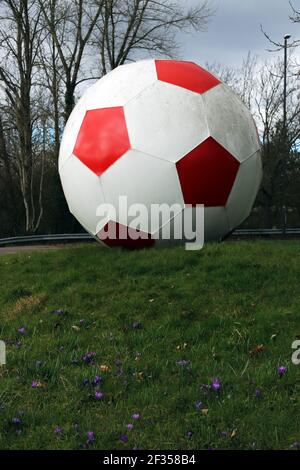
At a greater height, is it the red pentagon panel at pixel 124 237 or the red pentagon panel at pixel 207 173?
the red pentagon panel at pixel 207 173

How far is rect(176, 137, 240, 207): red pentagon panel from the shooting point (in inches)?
202

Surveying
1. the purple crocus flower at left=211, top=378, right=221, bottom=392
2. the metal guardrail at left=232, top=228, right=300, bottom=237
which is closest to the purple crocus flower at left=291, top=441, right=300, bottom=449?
the purple crocus flower at left=211, top=378, right=221, bottom=392

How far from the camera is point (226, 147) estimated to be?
5375 mm

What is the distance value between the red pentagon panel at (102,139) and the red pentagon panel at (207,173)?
0.72m

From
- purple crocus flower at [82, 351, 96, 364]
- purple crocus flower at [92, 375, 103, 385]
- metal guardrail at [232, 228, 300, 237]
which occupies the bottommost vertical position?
purple crocus flower at [92, 375, 103, 385]

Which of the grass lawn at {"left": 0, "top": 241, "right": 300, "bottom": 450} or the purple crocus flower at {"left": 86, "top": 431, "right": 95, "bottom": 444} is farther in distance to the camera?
the grass lawn at {"left": 0, "top": 241, "right": 300, "bottom": 450}

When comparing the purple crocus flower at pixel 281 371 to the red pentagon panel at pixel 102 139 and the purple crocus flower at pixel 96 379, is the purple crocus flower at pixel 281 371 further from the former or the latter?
the red pentagon panel at pixel 102 139

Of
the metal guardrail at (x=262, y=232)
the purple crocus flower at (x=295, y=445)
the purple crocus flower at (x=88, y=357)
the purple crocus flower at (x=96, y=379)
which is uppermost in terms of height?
the metal guardrail at (x=262, y=232)

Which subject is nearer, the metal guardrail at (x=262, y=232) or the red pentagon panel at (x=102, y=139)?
the red pentagon panel at (x=102, y=139)

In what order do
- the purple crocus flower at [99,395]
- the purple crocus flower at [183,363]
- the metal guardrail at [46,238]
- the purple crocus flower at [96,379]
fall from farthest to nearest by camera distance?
the metal guardrail at [46,238] < the purple crocus flower at [183,363] < the purple crocus flower at [96,379] < the purple crocus flower at [99,395]

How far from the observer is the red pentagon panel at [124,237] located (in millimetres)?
5463

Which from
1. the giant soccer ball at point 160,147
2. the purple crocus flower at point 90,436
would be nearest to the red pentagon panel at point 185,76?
the giant soccer ball at point 160,147

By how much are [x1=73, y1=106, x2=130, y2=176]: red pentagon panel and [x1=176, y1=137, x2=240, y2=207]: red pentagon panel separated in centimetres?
72

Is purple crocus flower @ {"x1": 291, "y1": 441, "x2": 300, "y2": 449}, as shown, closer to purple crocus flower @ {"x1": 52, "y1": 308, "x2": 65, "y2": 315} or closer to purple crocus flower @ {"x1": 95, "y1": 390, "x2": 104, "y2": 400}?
purple crocus flower @ {"x1": 95, "y1": 390, "x2": 104, "y2": 400}
